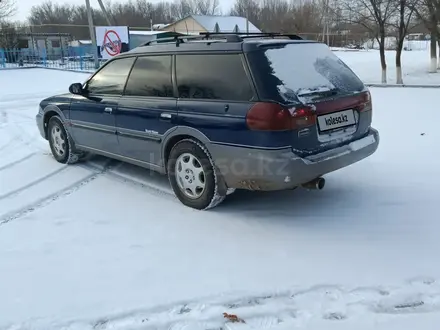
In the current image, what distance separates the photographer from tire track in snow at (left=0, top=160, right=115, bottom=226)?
4305mm

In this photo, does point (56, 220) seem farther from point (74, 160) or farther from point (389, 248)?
point (389, 248)

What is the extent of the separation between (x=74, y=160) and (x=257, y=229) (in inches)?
132

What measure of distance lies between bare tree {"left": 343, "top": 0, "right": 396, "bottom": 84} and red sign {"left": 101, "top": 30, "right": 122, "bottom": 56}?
11693 millimetres

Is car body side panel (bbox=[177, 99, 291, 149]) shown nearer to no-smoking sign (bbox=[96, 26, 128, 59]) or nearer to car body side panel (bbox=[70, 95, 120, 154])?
car body side panel (bbox=[70, 95, 120, 154])

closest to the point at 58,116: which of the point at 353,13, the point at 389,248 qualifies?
the point at 389,248

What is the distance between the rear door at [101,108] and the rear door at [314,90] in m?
1.92

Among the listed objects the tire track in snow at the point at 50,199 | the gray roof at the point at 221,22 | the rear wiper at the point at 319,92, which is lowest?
the tire track in snow at the point at 50,199

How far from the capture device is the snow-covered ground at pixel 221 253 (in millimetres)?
2725

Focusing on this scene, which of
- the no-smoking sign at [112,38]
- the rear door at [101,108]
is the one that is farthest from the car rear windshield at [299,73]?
the no-smoking sign at [112,38]

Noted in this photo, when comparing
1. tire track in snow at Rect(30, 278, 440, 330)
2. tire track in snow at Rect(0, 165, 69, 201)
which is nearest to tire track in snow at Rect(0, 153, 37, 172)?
tire track in snow at Rect(0, 165, 69, 201)

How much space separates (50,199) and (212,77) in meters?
2.32

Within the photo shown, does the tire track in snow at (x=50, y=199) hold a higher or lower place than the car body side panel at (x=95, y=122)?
lower

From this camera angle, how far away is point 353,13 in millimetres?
18906

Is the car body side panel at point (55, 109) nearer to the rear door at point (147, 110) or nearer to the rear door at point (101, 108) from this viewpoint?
the rear door at point (101, 108)
